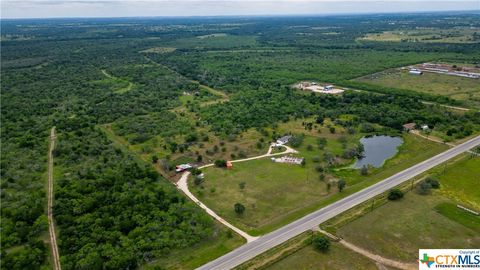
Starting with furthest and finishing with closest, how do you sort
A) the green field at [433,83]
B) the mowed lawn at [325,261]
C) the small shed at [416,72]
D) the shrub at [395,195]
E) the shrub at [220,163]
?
the small shed at [416,72]
the green field at [433,83]
the shrub at [220,163]
the shrub at [395,195]
the mowed lawn at [325,261]

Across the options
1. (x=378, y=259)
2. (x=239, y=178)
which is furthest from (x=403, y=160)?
(x=378, y=259)

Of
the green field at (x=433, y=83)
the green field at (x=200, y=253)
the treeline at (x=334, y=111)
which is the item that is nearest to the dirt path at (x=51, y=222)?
the green field at (x=200, y=253)

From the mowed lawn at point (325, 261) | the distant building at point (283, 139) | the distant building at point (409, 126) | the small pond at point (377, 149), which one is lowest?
the mowed lawn at point (325, 261)

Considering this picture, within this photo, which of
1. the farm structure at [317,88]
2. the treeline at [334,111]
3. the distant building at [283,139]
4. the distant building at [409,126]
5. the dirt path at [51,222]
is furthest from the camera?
the farm structure at [317,88]

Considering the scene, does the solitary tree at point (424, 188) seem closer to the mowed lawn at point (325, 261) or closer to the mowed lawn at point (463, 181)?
the mowed lawn at point (463, 181)

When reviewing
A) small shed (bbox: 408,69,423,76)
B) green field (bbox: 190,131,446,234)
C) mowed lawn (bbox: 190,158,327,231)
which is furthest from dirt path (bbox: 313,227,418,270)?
small shed (bbox: 408,69,423,76)

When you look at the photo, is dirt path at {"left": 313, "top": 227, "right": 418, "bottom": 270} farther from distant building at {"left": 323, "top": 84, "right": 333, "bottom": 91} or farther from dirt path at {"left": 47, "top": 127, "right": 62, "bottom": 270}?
distant building at {"left": 323, "top": 84, "right": 333, "bottom": 91}

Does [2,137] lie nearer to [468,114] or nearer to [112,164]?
[112,164]

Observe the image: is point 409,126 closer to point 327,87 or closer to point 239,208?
point 327,87

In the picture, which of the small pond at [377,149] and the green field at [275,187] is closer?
the green field at [275,187]
